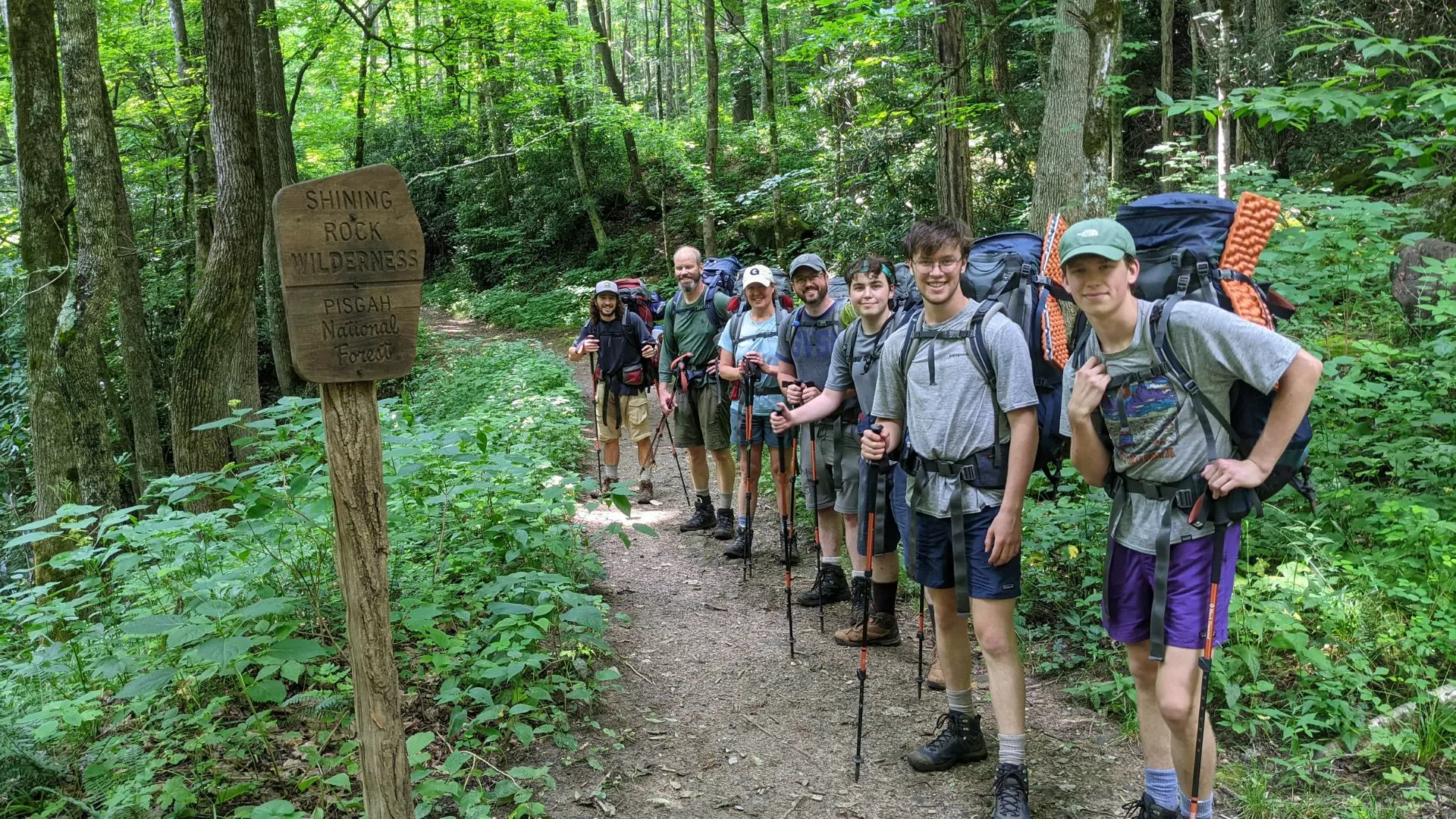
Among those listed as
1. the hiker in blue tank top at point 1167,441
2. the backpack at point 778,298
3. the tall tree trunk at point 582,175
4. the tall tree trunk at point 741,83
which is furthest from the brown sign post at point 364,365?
the tall tree trunk at point 741,83

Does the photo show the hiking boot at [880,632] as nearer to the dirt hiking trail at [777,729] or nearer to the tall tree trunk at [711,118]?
the dirt hiking trail at [777,729]

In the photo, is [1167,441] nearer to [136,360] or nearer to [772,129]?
[136,360]

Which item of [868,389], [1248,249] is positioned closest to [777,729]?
[868,389]

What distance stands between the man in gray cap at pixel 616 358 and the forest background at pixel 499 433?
1.37 meters

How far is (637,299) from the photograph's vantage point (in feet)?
27.1

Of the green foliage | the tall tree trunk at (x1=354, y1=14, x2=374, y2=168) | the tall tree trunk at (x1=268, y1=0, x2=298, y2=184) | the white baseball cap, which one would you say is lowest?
the green foliage

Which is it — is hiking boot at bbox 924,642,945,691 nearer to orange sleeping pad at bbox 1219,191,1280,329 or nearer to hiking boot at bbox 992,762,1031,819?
hiking boot at bbox 992,762,1031,819

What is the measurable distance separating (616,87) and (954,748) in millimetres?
24260

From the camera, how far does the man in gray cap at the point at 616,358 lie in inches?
317

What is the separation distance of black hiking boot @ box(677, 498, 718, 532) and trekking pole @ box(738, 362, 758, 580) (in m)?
1.01

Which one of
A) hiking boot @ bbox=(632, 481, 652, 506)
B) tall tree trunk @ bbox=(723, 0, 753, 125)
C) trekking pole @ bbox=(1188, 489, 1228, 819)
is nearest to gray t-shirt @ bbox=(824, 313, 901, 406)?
trekking pole @ bbox=(1188, 489, 1228, 819)

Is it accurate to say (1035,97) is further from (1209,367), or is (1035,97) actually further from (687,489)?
(1209,367)

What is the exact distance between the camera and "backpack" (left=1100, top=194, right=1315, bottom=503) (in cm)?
272

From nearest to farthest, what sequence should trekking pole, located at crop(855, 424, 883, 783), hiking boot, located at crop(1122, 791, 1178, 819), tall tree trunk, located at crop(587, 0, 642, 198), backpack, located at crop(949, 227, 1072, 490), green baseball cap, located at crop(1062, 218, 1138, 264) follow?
green baseball cap, located at crop(1062, 218, 1138, 264) → hiking boot, located at crop(1122, 791, 1178, 819) → backpack, located at crop(949, 227, 1072, 490) → trekking pole, located at crop(855, 424, 883, 783) → tall tree trunk, located at crop(587, 0, 642, 198)
